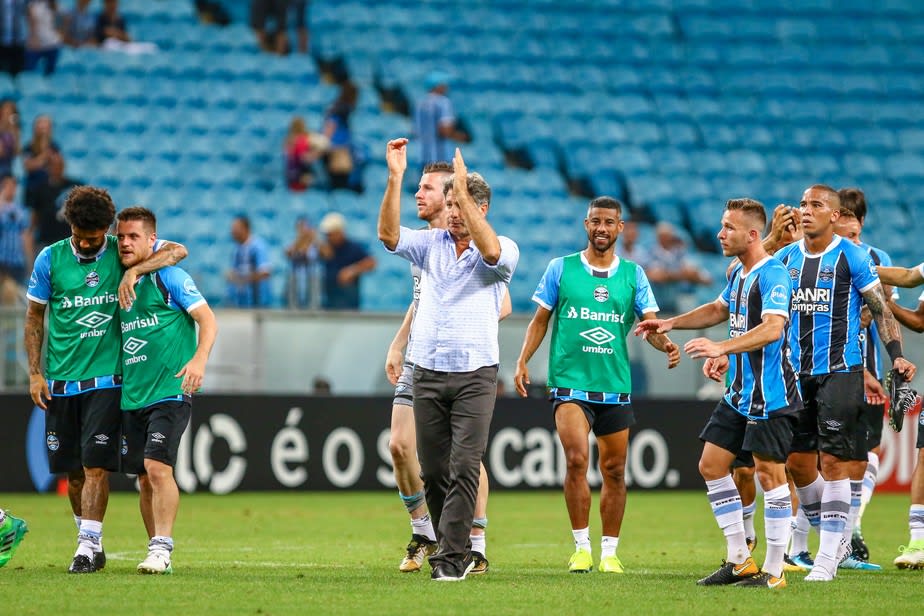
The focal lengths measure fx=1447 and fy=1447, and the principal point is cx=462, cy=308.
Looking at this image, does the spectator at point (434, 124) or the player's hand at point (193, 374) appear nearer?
the player's hand at point (193, 374)

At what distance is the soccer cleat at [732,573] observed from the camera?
805 centimetres

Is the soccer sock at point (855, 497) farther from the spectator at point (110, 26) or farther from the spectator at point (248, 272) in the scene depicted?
the spectator at point (110, 26)

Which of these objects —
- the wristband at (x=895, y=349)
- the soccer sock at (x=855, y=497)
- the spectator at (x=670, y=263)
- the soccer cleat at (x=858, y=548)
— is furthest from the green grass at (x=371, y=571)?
the spectator at (x=670, y=263)

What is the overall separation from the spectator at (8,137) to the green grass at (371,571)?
22.3ft

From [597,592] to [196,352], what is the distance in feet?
8.66

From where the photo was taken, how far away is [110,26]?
22.7 metres

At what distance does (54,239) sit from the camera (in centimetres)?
1880

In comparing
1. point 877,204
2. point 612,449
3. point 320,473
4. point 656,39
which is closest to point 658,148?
point 656,39

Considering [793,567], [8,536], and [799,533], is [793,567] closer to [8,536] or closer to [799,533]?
[799,533]

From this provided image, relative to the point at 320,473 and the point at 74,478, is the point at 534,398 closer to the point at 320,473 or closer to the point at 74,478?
the point at 320,473

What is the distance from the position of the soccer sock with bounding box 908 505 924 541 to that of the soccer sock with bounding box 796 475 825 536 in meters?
0.96

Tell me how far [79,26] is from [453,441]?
16226mm

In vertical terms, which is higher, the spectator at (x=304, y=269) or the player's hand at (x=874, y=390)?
the spectator at (x=304, y=269)

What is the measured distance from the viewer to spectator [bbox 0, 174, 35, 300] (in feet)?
59.0
